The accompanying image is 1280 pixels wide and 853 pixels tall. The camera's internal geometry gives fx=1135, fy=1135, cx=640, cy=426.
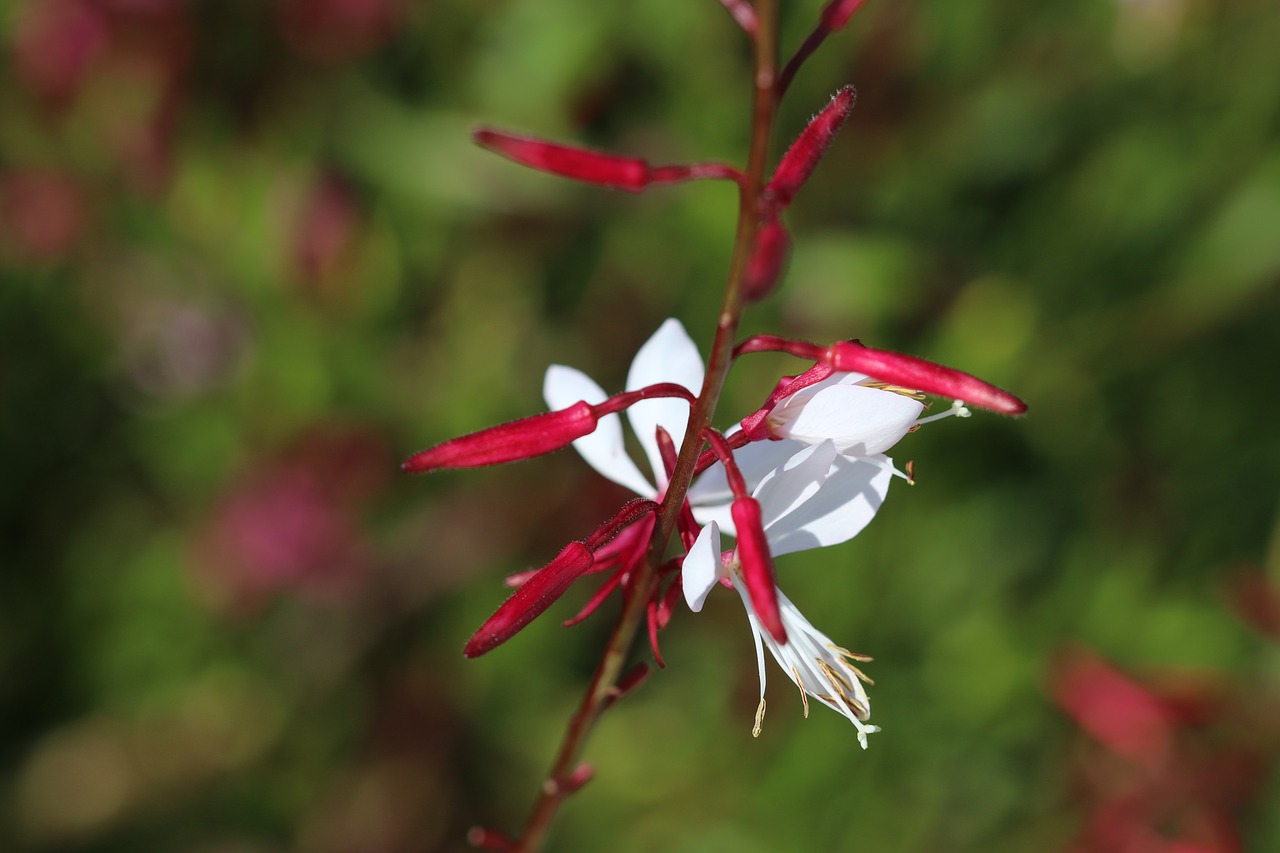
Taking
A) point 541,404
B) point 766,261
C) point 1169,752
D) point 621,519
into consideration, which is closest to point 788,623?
point 621,519

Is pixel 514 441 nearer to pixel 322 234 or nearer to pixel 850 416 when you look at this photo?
pixel 850 416

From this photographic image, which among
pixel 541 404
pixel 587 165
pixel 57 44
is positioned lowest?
pixel 541 404

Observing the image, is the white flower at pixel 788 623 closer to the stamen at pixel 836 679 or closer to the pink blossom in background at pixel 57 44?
the stamen at pixel 836 679

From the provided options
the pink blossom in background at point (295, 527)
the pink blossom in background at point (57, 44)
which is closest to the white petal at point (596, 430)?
the pink blossom in background at point (295, 527)

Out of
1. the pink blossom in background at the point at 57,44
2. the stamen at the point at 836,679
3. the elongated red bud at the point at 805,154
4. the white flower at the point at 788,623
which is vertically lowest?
the pink blossom in background at the point at 57,44

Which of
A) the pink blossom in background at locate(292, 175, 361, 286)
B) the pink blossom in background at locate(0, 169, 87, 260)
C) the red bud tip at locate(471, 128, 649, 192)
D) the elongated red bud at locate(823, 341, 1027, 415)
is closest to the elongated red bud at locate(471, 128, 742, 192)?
the red bud tip at locate(471, 128, 649, 192)

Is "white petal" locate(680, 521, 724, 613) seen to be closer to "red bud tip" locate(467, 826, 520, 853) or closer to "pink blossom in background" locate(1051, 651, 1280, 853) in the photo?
"red bud tip" locate(467, 826, 520, 853)
